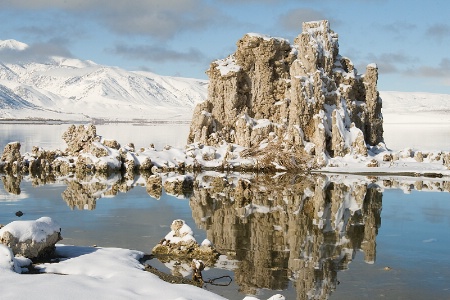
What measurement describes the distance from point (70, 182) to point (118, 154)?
40.2ft

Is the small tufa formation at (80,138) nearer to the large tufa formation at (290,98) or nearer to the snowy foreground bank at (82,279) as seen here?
the large tufa formation at (290,98)

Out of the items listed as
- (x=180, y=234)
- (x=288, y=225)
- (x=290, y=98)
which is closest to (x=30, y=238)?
(x=180, y=234)

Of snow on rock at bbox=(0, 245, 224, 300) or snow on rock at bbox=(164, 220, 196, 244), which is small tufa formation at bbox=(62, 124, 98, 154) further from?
snow on rock at bbox=(0, 245, 224, 300)

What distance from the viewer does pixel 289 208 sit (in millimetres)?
36344

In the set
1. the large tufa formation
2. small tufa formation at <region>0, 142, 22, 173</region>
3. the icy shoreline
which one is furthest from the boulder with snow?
the large tufa formation

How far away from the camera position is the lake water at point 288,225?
20391 mm

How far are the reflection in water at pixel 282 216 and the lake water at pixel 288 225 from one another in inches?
2.5

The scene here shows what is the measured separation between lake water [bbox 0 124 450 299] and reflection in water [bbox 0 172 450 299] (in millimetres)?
63

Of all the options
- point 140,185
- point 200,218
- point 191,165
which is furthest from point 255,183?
point 200,218

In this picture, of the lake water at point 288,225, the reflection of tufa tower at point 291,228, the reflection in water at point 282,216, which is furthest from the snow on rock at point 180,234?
the reflection in water at point 282,216

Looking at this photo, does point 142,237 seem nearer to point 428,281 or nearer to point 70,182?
point 428,281

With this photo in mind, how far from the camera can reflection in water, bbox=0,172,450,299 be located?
2150 cm

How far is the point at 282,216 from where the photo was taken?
3338 centimetres

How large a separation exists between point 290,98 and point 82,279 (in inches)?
2075
